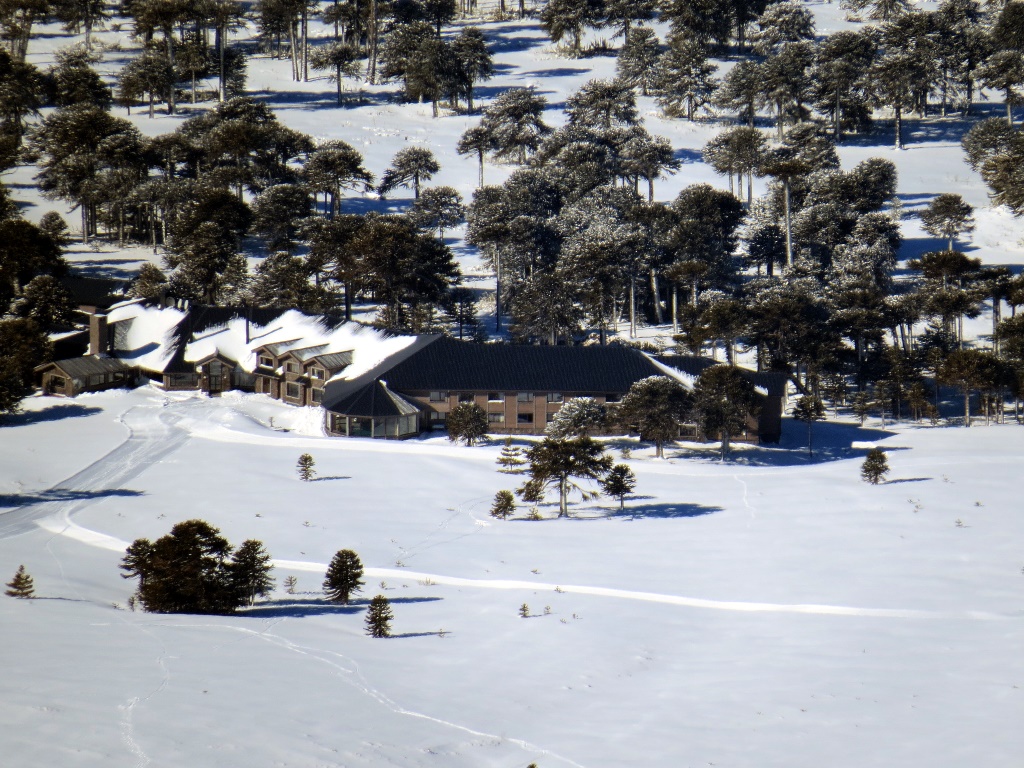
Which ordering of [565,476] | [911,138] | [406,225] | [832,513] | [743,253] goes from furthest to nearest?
[911,138]
[743,253]
[406,225]
[565,476]
[832,513]

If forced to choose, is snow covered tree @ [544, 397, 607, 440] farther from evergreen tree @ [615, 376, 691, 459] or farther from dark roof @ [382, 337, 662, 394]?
dark roof @ [382, 337, 662, 394]

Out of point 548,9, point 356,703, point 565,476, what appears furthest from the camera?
point 548,9

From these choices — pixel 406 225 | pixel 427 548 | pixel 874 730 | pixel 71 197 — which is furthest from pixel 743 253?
pixel 874 730

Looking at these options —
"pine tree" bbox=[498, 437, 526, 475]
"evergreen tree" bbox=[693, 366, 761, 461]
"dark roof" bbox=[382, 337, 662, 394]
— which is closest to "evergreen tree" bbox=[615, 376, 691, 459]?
"evergreen tree" bbox=[693, 366, 761, 461]

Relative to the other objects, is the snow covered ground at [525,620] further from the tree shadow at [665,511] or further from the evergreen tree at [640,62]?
the evergreen tree at [640,62]

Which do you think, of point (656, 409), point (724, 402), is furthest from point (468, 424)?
point (724, 402)

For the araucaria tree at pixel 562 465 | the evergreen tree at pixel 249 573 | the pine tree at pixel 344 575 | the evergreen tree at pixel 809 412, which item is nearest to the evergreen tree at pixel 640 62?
the evergreen tree at pixel 809 412

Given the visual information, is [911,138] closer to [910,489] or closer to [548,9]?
[548,9]
